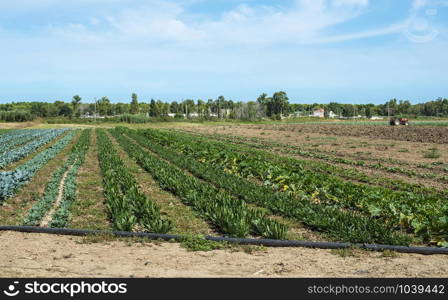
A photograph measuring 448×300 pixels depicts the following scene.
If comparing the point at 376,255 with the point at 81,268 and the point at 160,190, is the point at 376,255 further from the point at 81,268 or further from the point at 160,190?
the point at 160,190

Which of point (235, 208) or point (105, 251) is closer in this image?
point (105, 251)

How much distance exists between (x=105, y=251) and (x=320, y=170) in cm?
1142

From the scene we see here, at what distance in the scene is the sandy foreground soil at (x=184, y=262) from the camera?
6.00 metres

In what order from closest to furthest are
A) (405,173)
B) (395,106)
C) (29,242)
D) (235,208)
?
(29,242) → (235,208) → (405,173) → (395,106)

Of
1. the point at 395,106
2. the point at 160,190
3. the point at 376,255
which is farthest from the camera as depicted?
the point at 395,106

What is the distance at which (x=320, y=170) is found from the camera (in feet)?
55.8

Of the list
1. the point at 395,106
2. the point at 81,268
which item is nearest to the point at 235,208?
the point at 81,268
